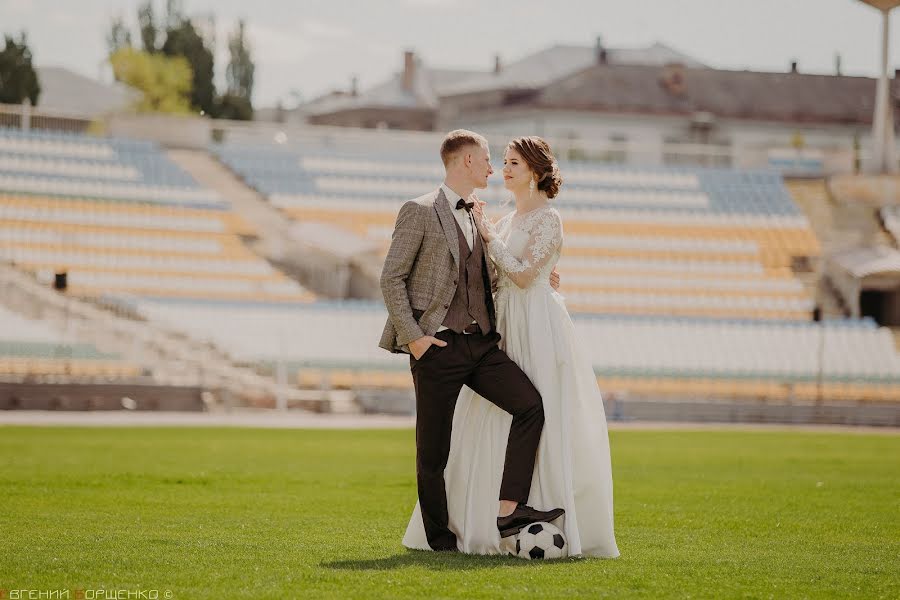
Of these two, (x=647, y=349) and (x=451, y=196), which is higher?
(x=451, y=196)

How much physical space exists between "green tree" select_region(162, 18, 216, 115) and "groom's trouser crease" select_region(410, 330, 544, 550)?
64.8 meters

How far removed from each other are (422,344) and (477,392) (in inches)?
17.7

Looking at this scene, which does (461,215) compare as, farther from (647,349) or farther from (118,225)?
(118,225)

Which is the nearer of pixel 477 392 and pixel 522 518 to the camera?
pixel 522 518

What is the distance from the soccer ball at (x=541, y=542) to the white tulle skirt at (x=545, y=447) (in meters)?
0.05

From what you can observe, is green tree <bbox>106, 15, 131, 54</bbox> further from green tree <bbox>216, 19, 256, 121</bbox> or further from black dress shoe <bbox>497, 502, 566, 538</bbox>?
black dress shoe <bbox>497, 502, 566, 538</bbox>

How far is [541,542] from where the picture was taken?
7387mm

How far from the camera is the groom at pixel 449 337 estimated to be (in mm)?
7410

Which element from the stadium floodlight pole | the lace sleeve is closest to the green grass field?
the lace sleeve

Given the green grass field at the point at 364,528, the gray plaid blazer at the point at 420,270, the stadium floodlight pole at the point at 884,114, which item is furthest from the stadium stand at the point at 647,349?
the gray plaid blazer at the point at 420,270

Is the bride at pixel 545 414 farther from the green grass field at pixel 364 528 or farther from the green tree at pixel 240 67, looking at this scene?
the green tree at pixel 240 67

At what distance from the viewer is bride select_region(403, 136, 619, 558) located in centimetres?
756

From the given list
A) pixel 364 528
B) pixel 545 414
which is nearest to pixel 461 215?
pixel 545 414

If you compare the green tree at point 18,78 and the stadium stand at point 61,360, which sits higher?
the green tree at point 18,78
